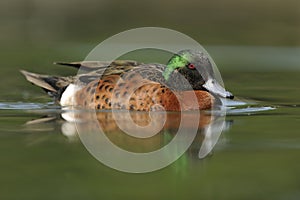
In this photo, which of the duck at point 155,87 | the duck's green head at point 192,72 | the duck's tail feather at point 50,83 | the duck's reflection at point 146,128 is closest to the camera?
the duck's reflection at point 146,128

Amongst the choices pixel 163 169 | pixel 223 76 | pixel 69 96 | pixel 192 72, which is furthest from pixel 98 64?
pixel 163 169

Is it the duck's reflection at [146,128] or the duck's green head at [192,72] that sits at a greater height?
the duck's green head at [192,72]

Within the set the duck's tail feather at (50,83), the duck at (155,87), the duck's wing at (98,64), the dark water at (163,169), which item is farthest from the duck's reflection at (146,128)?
the duck's tail feather at (50,83)

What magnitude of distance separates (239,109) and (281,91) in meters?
1.32

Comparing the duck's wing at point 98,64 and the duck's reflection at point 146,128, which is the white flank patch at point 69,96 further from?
the duck's reflection at point 146,128

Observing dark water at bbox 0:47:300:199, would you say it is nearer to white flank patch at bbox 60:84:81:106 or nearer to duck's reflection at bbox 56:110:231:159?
duck's reflection at bbox 56:110:231:159

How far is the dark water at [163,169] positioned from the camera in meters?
5.88

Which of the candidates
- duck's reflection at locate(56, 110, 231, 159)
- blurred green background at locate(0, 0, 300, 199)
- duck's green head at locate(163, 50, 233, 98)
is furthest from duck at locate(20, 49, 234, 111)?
blurred green background at locate(0, 0, 300, 199)

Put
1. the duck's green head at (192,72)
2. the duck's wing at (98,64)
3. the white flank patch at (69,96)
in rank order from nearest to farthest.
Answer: the duck's green head at (192,72) < the duck's wing at (98,64) < the white flank patch at (69,96)

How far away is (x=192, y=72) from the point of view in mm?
9188

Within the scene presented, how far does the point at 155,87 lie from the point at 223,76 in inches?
108

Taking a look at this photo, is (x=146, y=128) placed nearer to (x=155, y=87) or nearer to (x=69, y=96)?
(x=155, y=87)

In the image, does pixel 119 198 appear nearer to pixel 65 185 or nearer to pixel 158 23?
pixel 65 185

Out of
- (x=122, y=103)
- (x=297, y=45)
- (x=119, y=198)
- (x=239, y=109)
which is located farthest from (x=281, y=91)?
(x=119, y=198)
